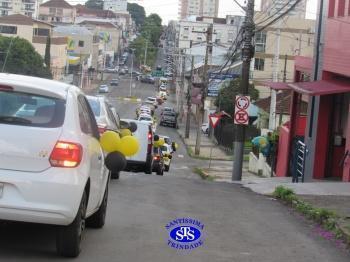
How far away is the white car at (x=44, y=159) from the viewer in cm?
617

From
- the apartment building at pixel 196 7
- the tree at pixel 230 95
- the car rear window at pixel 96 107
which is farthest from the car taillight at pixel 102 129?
the apartment building at pixel 196 7

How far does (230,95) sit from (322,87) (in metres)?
48.2

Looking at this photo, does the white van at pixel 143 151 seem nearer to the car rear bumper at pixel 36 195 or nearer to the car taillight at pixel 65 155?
the car taillight at pixel 65 155

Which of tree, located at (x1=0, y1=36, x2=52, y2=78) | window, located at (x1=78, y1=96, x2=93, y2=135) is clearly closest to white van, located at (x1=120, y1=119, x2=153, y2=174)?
window, located at (x1=78, y1=96, x2=93, y2=135)

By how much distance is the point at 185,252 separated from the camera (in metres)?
7.41

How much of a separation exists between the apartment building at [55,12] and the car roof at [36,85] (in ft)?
465

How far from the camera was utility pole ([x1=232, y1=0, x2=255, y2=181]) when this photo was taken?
22453mm

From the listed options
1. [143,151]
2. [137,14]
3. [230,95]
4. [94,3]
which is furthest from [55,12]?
[143,151]

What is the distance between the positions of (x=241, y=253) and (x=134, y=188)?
5.90 metres

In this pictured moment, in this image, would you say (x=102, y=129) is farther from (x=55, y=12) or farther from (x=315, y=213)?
(x=55, y=12)

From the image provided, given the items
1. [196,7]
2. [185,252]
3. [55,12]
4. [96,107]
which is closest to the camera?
[185,252]

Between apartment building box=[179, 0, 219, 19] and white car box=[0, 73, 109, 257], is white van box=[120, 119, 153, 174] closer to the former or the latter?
white car box=[0, 73, 109, 257]

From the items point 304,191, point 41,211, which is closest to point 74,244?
point 41,211

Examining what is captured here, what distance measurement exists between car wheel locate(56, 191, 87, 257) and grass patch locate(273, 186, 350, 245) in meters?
3.50
